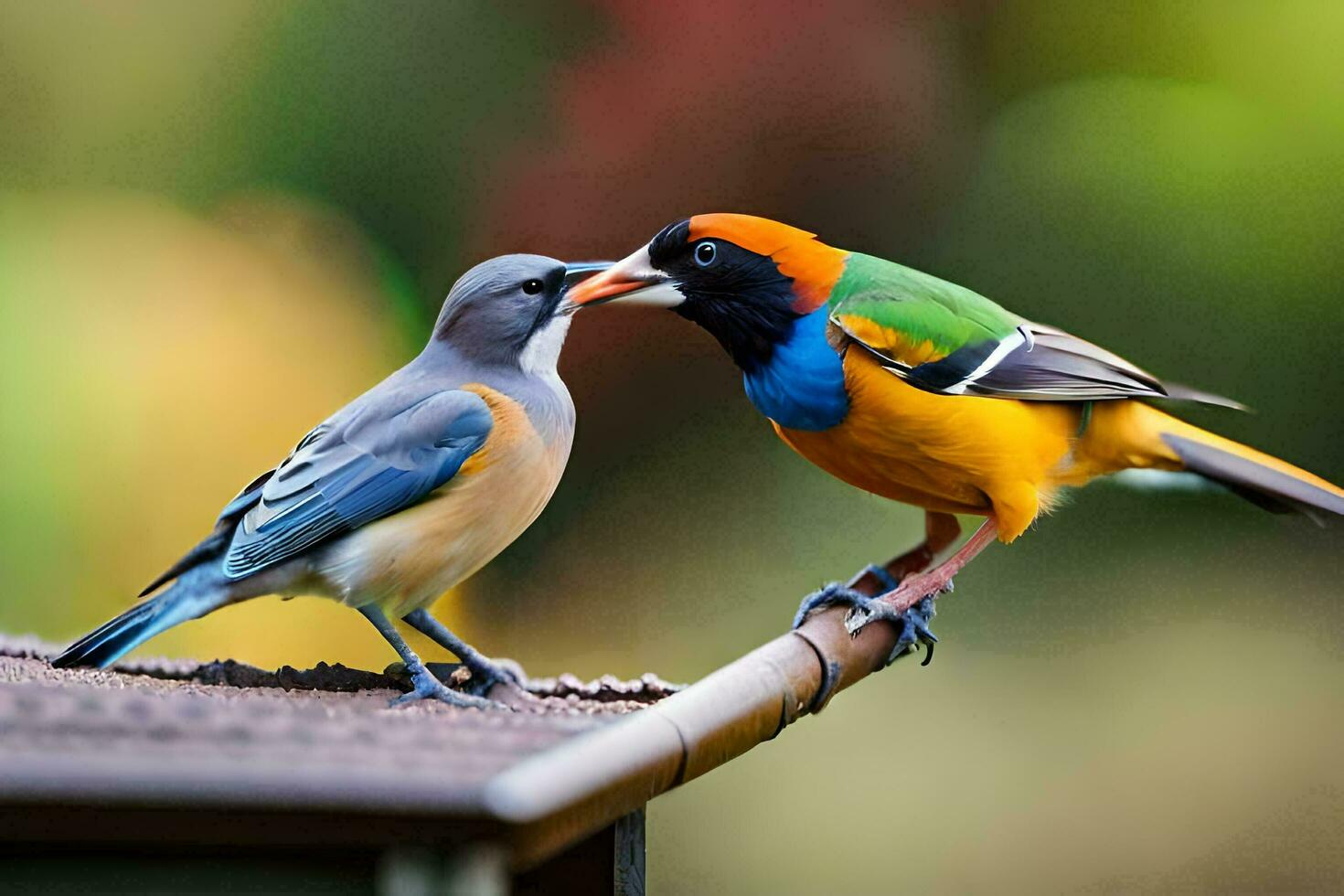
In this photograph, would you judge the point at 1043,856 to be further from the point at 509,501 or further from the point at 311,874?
the point at 311,874

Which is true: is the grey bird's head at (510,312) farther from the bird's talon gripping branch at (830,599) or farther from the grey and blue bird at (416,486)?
the bird's talon gripping branch at (830,599)

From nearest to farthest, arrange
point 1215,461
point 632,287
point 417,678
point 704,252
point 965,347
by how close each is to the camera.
A: 1. point 417,678
2. point 632,287
3. point 704,252
4. point 965,347
5. point 1215,461

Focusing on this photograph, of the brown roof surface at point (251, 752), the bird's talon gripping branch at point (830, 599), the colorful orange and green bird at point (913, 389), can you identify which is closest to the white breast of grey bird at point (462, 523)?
the colorful orange and green bird at point (913, 389)

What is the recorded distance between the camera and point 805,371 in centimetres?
260

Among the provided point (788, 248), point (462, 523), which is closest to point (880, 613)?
point (788, 248)

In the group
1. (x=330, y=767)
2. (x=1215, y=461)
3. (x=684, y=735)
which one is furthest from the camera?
(x=1215, y=461)

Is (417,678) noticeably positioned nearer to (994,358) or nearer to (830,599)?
(830,599)

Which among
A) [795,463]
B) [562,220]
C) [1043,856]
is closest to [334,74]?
[562,220]

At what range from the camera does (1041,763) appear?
14.3 feet

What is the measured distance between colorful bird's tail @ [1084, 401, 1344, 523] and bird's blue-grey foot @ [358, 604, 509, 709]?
4.17 ft

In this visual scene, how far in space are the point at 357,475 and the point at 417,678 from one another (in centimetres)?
30

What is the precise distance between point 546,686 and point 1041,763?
218 cm

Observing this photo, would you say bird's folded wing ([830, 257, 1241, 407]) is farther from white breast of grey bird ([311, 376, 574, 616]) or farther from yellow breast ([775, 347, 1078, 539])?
white breast of grey bird ([311, 376, 574, 616])

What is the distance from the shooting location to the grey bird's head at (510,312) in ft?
7.80
